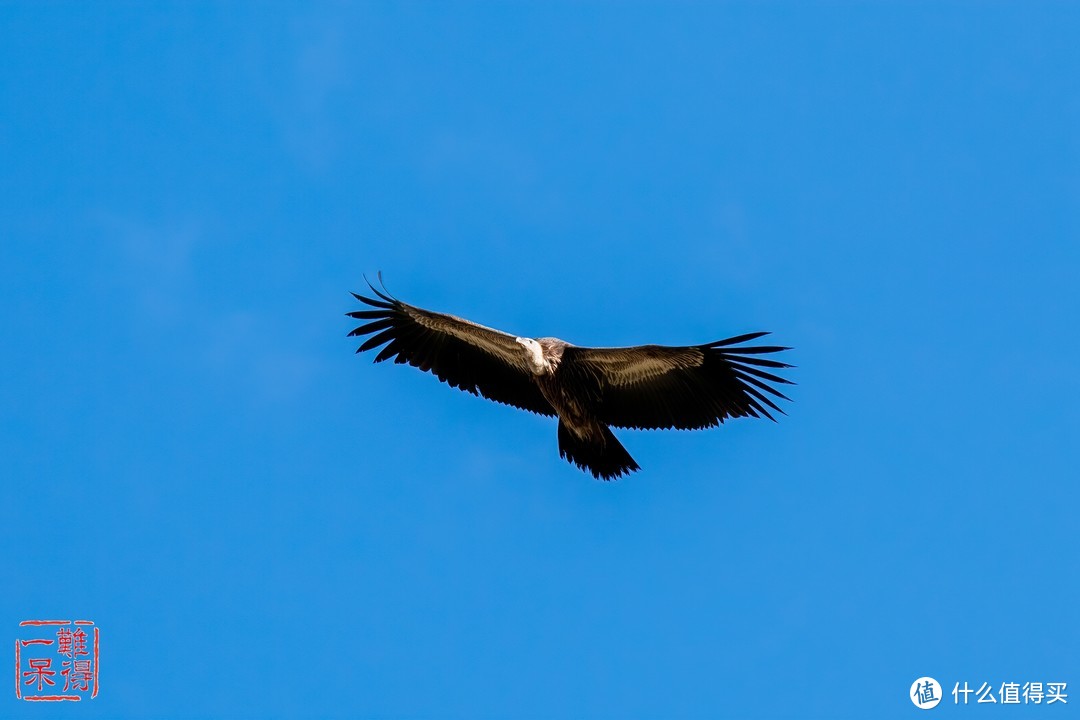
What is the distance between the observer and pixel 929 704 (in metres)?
15.0

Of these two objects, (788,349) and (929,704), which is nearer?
(788,349)

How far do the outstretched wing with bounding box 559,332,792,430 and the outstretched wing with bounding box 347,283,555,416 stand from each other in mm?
749

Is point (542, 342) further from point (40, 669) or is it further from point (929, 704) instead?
point (40, 669)

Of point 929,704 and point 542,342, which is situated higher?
point 542,342

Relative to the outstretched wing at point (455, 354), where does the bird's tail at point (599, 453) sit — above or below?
below

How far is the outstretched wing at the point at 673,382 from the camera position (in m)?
14.6

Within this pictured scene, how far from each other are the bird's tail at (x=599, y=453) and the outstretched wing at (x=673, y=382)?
1.22ft

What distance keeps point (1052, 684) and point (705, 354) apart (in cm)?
524

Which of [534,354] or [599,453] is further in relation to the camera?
[599,453]

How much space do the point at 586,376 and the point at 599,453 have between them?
2.84ft

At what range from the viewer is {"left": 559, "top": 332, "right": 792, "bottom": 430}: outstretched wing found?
1462 centimetres

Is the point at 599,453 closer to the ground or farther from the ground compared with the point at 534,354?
closer to the ground

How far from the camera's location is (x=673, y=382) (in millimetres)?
15234

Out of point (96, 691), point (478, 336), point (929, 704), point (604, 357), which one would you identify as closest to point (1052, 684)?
point (929, 704)
